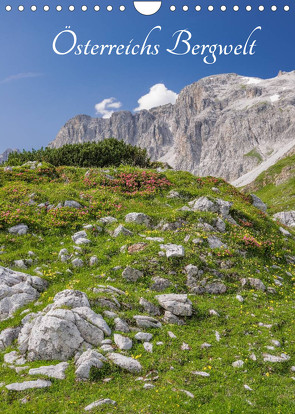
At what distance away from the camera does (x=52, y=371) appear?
11.4 metres

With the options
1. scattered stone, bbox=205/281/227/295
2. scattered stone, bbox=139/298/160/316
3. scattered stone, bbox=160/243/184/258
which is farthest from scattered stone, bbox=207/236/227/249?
scattered stone, bbox=139/298/160/316

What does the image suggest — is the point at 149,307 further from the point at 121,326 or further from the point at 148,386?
the point at 148,386

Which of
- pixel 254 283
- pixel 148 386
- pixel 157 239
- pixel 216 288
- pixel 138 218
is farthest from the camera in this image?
pixel 138 218

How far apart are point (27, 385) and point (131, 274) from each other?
855cm

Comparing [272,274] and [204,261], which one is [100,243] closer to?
[204,261]

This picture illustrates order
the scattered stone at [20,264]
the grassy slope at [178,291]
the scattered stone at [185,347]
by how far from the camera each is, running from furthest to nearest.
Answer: the scattered stone at [20,264] → the scattered stone at [185,347] → the grassy slope at [178,291]

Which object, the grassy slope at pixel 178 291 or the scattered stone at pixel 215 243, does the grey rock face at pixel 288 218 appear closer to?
the grassy slope at pixel 178 291

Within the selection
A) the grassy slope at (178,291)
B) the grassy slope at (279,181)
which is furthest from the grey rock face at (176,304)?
the grassy slope at (279,181)

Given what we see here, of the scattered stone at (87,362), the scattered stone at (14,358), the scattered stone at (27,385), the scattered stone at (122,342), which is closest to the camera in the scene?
the scattered stone at (27,385)

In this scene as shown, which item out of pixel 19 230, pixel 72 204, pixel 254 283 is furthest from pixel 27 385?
pixel 72 204

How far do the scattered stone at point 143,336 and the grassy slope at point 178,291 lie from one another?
0.91 ft

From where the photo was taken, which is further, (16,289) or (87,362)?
(16,289)

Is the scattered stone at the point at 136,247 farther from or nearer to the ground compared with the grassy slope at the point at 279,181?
nearer to the ground

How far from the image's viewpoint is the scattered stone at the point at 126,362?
1158cm
